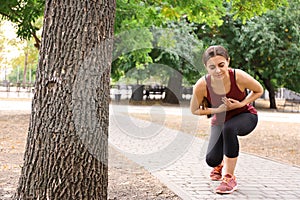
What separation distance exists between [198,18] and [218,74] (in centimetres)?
712

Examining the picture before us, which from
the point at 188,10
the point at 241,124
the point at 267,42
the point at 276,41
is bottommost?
the point at 241,124

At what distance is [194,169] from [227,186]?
164 centimetres

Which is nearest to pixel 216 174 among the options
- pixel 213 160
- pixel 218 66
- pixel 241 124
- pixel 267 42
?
pixel 213 160

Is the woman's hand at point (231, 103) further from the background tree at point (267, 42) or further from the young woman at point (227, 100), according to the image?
the background tree at point (267, 42)

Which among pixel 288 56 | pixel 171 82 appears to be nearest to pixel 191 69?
pixel 171 82

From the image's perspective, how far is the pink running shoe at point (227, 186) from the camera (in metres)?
4.66

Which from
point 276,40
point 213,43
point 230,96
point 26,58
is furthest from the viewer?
point 26,58

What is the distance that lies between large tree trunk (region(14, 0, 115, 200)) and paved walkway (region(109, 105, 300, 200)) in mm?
1583

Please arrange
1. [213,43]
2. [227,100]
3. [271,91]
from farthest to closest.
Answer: [271,91] < [213,43] < [227,100]

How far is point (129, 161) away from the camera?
7074 millimetres

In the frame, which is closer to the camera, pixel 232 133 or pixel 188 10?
pixel 232 133

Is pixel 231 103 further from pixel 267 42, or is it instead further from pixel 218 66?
pixel 267 42

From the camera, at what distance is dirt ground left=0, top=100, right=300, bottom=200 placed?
4.75 meters

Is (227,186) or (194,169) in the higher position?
(227,186)
